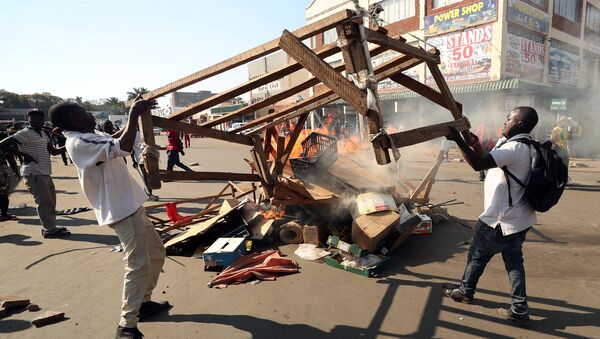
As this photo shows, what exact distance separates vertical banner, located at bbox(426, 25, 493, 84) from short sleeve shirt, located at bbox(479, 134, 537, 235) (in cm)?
1544

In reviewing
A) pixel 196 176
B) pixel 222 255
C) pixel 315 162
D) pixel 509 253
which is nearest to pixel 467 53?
pixel 315 162

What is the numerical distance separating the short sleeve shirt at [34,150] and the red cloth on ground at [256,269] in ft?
12.5

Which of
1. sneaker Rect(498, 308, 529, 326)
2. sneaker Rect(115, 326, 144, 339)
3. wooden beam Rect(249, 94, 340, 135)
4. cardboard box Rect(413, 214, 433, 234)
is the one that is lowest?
sneaker Rect(498, 308, 529, 326)

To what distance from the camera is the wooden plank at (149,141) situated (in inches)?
99.8

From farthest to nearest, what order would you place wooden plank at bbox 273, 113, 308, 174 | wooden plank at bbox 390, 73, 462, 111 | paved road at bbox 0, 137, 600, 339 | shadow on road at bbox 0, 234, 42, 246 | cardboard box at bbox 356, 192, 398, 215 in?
shadow on road at bbox 0, 234, 42, 246 → wooden plank at bbox 273, 113, 308, 174 → cardboard box at bbox 356, 192, 398, 215 → wooden plank at bbox 390, 73, 462, 111 → paved road at bbox 0, 137, 600, 339

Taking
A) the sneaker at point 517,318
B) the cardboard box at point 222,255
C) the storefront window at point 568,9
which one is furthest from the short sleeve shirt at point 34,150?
the storefront window at point 568,9

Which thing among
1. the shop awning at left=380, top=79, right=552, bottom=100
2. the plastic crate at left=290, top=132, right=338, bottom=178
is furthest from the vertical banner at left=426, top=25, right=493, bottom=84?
the plastic crate at left=290, top=132, right=338, bottom=178

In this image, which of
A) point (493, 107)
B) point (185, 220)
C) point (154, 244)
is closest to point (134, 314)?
point (154, 244)

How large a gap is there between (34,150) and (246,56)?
15.5ft

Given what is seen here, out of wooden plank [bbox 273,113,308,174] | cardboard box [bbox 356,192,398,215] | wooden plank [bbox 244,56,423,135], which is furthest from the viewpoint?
wooden plank [bbox 273,113,308,174]

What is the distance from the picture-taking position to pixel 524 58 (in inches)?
646

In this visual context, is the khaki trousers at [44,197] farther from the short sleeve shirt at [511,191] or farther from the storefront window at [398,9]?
the storefront window at [398,9]

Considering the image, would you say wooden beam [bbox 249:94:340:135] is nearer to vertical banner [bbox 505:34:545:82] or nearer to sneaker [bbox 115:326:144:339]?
sneaker [bbox 115:326:144:339]

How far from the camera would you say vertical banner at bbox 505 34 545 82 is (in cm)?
1552
